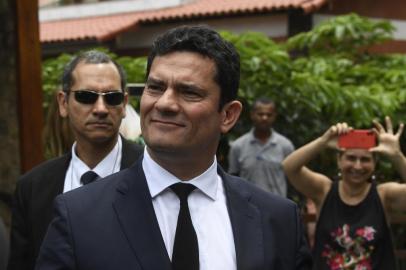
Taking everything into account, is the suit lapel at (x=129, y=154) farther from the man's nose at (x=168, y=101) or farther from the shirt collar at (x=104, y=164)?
the man's nose at (x=168, y=101)

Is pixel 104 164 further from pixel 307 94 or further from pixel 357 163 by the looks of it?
pixel 307 94

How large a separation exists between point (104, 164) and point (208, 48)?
4.40 ft

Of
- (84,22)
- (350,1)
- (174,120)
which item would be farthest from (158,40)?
(84,22)

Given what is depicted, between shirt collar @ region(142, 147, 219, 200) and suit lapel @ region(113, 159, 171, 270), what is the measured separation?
0.02m

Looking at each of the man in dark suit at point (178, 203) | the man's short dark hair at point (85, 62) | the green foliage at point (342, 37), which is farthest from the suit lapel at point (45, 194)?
the green foliage at point (342, 37)

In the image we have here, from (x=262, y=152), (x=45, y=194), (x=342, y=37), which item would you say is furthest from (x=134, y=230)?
(x=342, y=37)

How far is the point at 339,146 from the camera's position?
550 cm

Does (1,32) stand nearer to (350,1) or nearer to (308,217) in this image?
(308,217)

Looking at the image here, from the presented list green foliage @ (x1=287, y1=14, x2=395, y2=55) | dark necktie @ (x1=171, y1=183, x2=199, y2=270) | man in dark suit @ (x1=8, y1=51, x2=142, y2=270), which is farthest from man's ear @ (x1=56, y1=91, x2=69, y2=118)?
green foliage @ (x1=287, y1=14, x2=395, y2=55)

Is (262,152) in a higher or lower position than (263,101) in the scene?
lower

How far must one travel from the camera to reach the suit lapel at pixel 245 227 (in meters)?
2.40

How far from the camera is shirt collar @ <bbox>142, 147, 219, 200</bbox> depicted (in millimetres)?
2439

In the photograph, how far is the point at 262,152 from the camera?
27.5 ft

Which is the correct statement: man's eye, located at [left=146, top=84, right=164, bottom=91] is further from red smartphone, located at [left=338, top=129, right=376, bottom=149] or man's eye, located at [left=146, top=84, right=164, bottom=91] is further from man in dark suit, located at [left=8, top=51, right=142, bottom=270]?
red smartphone, located at [left=338, top=129, right=376, bottom=149]
